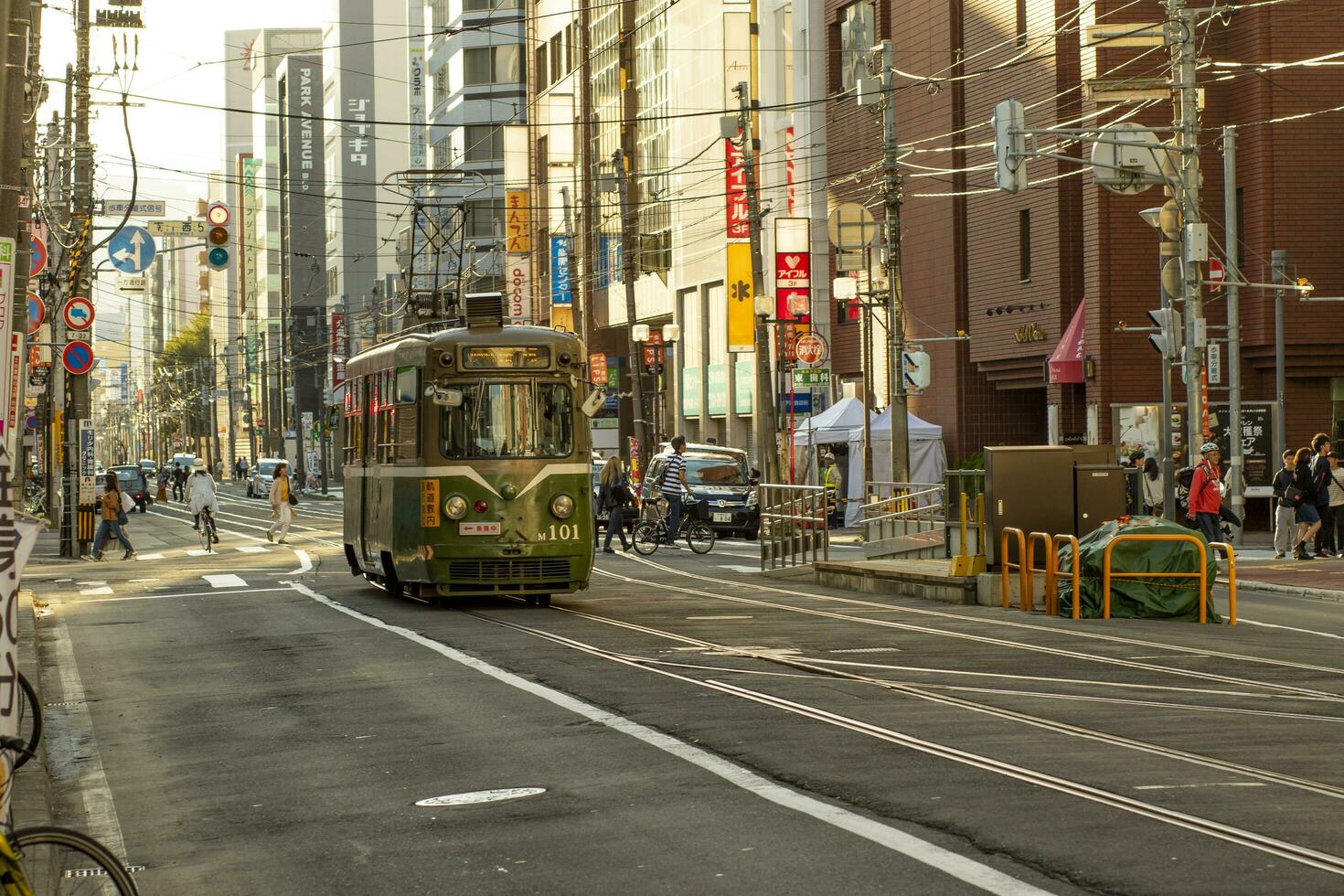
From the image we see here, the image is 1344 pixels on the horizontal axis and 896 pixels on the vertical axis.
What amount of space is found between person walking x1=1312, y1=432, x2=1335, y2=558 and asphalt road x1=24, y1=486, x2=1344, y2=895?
31.2 ft

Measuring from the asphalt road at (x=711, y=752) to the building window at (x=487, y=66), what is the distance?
3356 inches

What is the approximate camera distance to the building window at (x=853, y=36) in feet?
163

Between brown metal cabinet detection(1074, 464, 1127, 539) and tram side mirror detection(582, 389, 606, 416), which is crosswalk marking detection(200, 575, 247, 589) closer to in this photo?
tram side mirror detection(582, 389, 606, 416)

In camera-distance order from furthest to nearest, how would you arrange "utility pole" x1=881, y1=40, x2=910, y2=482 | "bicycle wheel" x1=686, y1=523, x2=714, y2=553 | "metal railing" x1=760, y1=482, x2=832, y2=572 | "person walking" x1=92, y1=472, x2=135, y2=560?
"person walking" x1=92, y1=472, x2=135, y2=560 < "bicycle wheel" x1=686, y1=523, x2=714, y2=553 < "utility pole" x1=881, y1=40, x2=910, y2=482 < "metal railing" x1=760, y1=482, x2=832, y2=572

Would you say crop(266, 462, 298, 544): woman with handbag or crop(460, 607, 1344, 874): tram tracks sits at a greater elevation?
crop(266, 462, 298, 544): woman with handbag

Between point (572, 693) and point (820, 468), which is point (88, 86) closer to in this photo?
point (820, 468)

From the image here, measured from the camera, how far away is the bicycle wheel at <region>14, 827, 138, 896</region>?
604 cm

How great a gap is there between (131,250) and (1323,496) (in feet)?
78.3

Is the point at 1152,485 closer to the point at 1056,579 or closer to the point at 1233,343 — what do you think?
the point at 1233,343

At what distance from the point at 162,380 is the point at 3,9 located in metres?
171

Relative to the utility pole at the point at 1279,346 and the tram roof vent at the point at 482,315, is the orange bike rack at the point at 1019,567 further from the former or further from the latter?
the utility pole at the point at 1279,346

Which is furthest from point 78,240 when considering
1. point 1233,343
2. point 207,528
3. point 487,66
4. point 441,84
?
point 441,84

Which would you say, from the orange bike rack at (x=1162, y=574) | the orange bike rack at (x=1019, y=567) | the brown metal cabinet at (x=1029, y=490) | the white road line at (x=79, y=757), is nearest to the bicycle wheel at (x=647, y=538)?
the brown metal cabinet at (x=1029, y=490)

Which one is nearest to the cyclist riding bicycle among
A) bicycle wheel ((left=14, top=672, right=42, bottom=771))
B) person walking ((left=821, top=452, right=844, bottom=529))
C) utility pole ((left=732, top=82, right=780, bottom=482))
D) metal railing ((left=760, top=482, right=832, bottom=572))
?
utility pole ((left=732, top=82, right=780, bottom=482))
